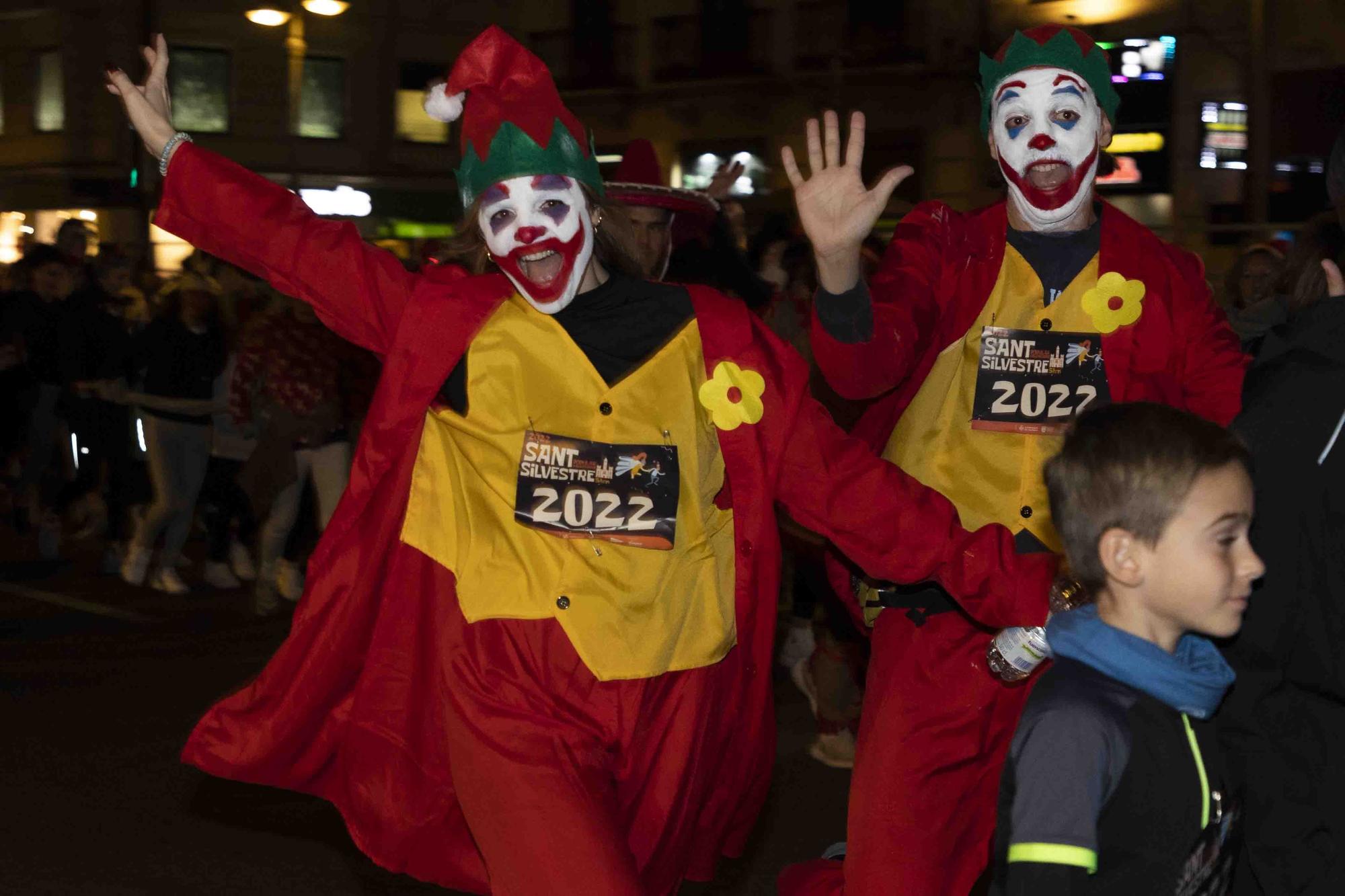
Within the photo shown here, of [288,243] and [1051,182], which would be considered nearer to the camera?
[288,243]

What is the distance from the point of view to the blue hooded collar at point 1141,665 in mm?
2455

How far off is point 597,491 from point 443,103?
967mm

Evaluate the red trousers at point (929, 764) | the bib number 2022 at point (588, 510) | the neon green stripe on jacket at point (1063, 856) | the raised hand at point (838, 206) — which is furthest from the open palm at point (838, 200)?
the neon green stripe on jacket at point (1063, 856)

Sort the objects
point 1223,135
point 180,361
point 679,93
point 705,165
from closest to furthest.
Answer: point 180,361 < point 1223,135 < point 705,165 < point 679,93

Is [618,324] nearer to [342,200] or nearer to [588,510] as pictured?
[588,510]

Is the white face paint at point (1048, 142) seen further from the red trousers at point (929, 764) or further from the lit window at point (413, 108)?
the lit window at point (413, 108)

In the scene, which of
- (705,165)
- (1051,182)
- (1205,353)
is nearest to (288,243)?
(1051,182)

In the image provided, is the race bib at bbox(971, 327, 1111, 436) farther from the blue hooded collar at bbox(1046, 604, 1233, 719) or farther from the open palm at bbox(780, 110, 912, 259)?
the blue hooded collar at bbox(1046, 604, 1233, 719)

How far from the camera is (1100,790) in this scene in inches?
93.0

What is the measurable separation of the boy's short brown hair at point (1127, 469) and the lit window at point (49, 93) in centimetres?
3006

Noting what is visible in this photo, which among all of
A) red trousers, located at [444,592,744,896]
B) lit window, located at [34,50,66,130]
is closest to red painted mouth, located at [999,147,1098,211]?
red trousers, located at [444,592,744,896]

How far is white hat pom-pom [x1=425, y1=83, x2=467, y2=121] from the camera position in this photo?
3.95 m

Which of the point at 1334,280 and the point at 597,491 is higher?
the point at 1334,280

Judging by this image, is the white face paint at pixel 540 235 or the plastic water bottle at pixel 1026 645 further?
the white face paint at pixel 540 235
